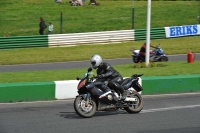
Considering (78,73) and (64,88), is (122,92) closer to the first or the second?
(64,88)

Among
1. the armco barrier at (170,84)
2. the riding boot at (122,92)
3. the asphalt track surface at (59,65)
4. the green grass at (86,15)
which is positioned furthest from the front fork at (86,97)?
the green grass at (86,15)

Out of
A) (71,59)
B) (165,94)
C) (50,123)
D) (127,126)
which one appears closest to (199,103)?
(165,94)

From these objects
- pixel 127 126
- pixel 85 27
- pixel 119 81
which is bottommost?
pixel 127 126

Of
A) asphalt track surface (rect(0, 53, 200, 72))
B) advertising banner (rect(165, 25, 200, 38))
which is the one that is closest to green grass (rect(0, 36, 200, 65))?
advertising banner (rect(165, 25, 200, 38))

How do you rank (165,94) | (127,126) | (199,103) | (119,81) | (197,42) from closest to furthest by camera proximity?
(127,126), (119,81), (199,103), (165,94), (197,42)

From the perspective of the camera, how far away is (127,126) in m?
11.0

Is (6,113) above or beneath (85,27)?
beneath

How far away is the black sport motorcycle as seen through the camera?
12.0m

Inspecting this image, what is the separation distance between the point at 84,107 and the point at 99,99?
15.8 inches

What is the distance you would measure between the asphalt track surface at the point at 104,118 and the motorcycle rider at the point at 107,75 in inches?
25.4

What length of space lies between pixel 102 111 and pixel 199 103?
2581 millimetres

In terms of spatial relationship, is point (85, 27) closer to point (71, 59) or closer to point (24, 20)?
point (24, 20)

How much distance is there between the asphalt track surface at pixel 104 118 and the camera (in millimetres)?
10719

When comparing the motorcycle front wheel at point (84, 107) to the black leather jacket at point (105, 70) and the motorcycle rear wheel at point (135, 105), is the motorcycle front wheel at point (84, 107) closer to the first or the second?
the black leather jacket at point (105, 70)
